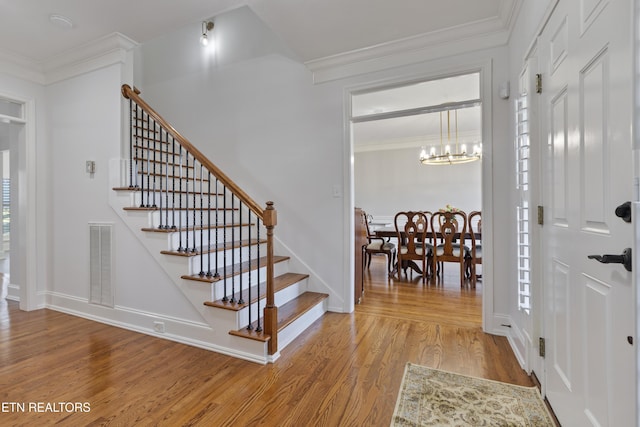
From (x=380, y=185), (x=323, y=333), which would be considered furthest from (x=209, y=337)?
(x=380, y=185)

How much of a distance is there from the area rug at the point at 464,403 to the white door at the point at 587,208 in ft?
0.43

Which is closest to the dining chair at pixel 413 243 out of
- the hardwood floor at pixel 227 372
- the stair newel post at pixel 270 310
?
the hardwood floor at pixel 227 372

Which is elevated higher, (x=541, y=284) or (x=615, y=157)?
(x=615, y=157)

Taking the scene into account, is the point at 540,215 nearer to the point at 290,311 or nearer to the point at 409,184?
the point at 290,311

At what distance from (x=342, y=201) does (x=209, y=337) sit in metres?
1.75

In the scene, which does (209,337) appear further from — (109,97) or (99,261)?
(109,97)

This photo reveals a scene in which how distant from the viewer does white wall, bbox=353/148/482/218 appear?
696 centimetres

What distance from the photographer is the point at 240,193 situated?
231 centimetres

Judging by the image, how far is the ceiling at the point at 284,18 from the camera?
2393 millimetres

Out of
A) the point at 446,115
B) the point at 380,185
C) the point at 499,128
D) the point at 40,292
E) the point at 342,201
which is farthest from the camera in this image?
the point at 380,185

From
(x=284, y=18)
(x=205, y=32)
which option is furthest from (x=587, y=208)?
(x=205, y=32)

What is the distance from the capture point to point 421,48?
2805mm

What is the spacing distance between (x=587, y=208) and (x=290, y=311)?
2.17 meters

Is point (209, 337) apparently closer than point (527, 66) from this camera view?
No
